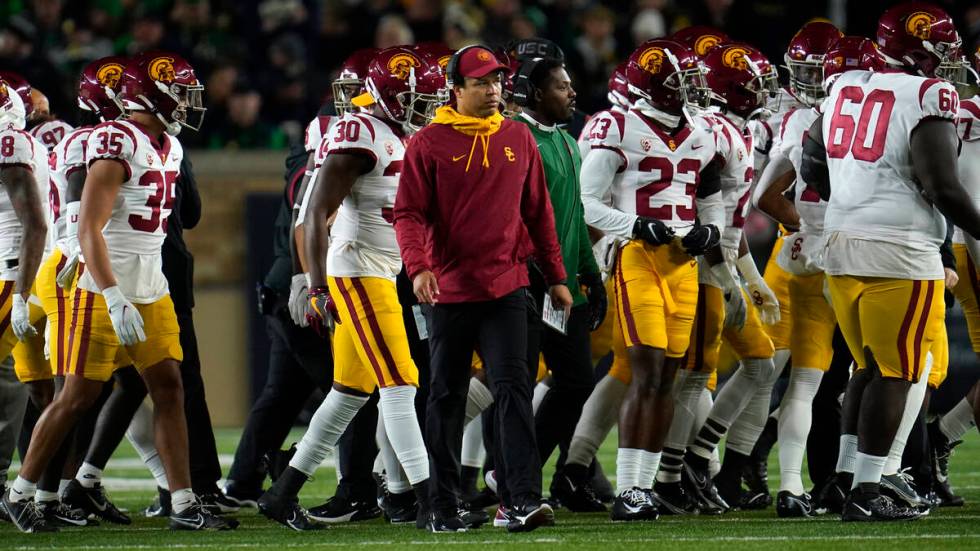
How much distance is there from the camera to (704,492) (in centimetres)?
716

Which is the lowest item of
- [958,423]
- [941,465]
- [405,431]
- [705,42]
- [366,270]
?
[941,465]

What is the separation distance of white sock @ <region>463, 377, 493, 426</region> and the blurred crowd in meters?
5.50

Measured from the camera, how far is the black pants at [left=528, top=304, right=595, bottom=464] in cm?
700

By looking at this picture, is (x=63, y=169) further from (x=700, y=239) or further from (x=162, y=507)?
(x=700, y=239)

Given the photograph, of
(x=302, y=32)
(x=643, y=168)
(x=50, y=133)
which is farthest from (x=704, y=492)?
(x=302, y=32)

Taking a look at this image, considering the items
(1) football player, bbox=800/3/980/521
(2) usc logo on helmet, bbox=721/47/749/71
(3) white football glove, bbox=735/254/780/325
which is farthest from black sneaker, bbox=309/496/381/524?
(2) usc logo on helmet, bbox=721/47/749/71

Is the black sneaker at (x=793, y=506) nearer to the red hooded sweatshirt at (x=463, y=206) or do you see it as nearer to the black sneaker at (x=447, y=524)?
the black sneaker at (x=447, y=524)

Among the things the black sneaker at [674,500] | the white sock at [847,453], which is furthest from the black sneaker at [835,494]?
the black sneaker at [674,500]

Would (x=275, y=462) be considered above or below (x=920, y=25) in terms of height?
below

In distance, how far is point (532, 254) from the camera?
20.7 feet

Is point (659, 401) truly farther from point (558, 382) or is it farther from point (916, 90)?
point (916, 90)

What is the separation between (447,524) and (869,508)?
154 cm

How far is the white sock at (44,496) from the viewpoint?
658 centimetres

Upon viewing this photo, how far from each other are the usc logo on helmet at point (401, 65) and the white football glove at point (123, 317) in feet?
4.33
